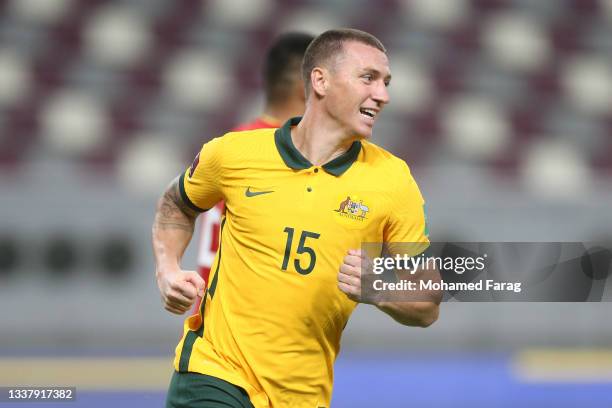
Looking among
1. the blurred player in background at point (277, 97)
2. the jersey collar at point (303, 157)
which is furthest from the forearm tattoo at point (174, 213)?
the blurred player in background at point (277, 97)

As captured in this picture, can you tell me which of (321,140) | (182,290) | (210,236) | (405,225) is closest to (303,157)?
(321,140)

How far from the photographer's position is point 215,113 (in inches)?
481

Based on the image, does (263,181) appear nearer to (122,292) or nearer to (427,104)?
(122,292)

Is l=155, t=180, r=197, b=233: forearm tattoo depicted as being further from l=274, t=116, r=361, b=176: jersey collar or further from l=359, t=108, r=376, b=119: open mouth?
l=359, t=108, r=376, b=119: open mouth

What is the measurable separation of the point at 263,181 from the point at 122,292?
6964 millimetres

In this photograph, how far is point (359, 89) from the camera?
389cm

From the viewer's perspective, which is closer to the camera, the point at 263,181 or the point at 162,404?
the point at 263,181

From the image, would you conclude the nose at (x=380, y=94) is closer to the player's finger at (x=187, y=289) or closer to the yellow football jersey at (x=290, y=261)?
the yellow football jersey at (x=290, y=261)

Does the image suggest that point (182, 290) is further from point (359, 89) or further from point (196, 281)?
point (359, 89)

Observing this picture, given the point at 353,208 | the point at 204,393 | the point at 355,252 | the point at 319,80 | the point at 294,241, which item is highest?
the point at 319,80

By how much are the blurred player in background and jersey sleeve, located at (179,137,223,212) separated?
130 cm

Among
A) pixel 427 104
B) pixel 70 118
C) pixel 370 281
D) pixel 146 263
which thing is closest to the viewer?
pixel 370 281

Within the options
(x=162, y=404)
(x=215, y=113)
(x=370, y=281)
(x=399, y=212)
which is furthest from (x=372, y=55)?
(x=215, y=113)

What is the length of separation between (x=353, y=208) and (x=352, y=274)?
39 centimetres
